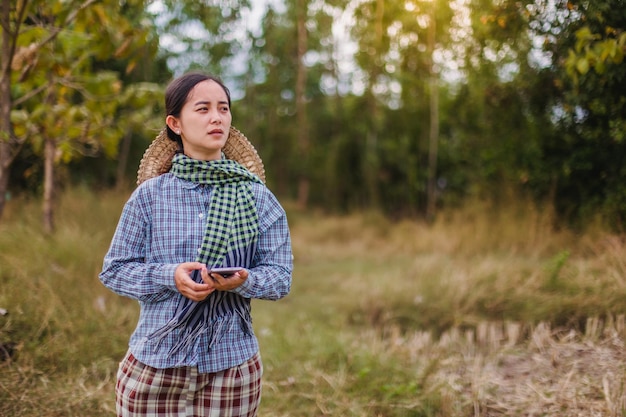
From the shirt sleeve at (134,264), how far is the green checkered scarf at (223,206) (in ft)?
0.46

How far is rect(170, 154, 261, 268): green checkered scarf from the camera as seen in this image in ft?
5.86

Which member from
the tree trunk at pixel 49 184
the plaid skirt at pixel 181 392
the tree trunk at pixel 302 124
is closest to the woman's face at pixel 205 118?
the plaid skirt at pixel 181 392

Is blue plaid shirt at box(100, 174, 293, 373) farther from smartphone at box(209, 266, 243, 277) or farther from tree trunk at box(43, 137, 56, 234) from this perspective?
tree trunk at box(43, 137, 56, 234)

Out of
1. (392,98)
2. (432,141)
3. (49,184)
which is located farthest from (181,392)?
(392,98)

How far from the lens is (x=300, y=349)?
4.38m

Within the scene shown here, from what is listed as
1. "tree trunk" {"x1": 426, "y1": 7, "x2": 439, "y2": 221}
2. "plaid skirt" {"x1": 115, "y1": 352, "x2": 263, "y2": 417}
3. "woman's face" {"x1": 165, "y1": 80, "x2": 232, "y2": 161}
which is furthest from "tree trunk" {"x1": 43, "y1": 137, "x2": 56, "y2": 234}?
"tree trunk" {"x1": 426, "y1": 7, "x2": 439, "y2": 221}

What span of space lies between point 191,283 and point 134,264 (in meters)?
0.26

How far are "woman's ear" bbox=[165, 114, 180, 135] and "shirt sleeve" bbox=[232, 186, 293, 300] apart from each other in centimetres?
36

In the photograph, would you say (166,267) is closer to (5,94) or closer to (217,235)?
(217,235)

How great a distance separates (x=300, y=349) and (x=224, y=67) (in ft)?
36.0

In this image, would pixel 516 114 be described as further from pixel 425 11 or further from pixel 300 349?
pixel 300 349

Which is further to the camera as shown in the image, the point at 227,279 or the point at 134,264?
the point at 134,264

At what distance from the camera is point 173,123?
1.98 m

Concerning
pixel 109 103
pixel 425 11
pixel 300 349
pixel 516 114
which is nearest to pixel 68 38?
pixel 109 103
